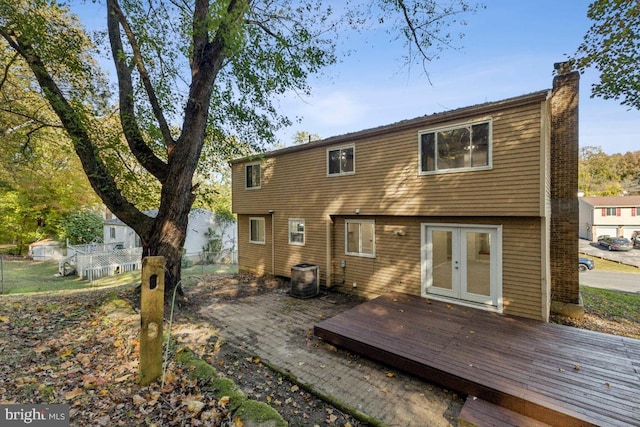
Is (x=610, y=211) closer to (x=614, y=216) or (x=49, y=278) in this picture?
(x=614, y=216)

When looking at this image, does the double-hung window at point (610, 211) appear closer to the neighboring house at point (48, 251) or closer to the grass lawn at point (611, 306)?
the grass lawn at point (611, 306)

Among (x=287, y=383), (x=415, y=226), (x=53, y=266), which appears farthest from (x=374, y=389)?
(x=53, y=266)

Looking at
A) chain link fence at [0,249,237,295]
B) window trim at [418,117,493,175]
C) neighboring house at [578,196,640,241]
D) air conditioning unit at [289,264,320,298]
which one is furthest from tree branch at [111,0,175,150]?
neighboring house at [578,196,640,241]

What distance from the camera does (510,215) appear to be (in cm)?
588

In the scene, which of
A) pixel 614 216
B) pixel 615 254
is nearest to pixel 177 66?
pixel 615 254

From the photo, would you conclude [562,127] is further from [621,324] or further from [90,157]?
[90,157]

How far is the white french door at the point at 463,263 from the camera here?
6359mm

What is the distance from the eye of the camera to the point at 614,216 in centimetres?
3083

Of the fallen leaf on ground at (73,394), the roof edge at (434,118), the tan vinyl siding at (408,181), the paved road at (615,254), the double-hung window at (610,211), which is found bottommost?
the paved road at (615,254)

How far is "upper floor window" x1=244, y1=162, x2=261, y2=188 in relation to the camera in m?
11.5

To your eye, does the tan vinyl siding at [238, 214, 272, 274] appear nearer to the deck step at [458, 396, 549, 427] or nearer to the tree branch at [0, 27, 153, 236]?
the tree branch at [0, 27, 153, 236]

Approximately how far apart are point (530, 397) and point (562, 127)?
24.5 feet

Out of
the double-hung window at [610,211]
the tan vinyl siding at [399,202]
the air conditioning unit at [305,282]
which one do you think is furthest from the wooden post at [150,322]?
the double-hung window at [610,211]

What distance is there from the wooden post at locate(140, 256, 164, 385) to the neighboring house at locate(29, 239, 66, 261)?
80.1 feet
